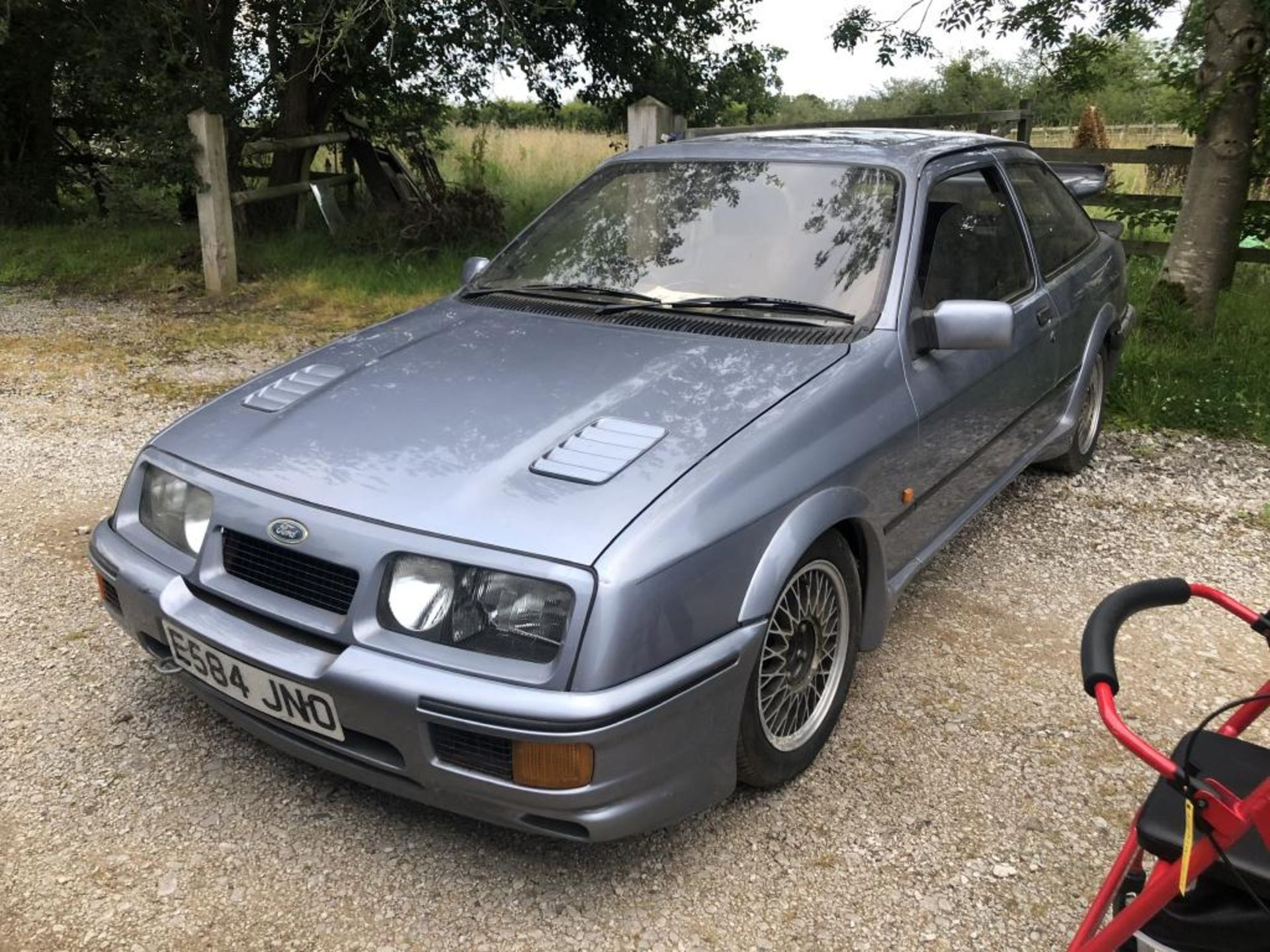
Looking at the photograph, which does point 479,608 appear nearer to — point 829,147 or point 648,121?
point 829,147

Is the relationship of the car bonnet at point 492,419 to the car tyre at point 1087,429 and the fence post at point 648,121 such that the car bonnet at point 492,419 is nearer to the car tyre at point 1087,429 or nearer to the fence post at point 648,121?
the car tyre at point 1087,429

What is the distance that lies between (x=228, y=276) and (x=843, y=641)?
7616 millimetres

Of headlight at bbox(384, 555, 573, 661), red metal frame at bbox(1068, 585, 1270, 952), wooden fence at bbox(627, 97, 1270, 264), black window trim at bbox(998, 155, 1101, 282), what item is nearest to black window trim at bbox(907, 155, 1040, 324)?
black window trim at bbox(998, 155, 1101, 282)

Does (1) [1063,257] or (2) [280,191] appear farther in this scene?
(2) [280,191]

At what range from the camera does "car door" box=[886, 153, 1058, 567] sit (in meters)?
3.18

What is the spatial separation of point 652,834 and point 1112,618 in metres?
1.34

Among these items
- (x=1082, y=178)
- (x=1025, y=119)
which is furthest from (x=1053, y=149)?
(x=1082, y=178)

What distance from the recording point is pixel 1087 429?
5.09m

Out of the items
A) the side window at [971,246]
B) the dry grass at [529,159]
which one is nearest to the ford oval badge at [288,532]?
the side window at [971,246]

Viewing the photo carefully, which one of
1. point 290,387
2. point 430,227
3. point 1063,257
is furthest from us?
point 430,227

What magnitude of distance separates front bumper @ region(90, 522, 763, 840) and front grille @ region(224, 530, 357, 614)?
8cm

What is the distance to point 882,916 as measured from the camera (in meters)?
2.35

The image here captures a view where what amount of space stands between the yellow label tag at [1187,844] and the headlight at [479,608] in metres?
1.13

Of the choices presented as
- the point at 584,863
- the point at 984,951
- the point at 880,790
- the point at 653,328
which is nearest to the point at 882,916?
the point at 984,951
